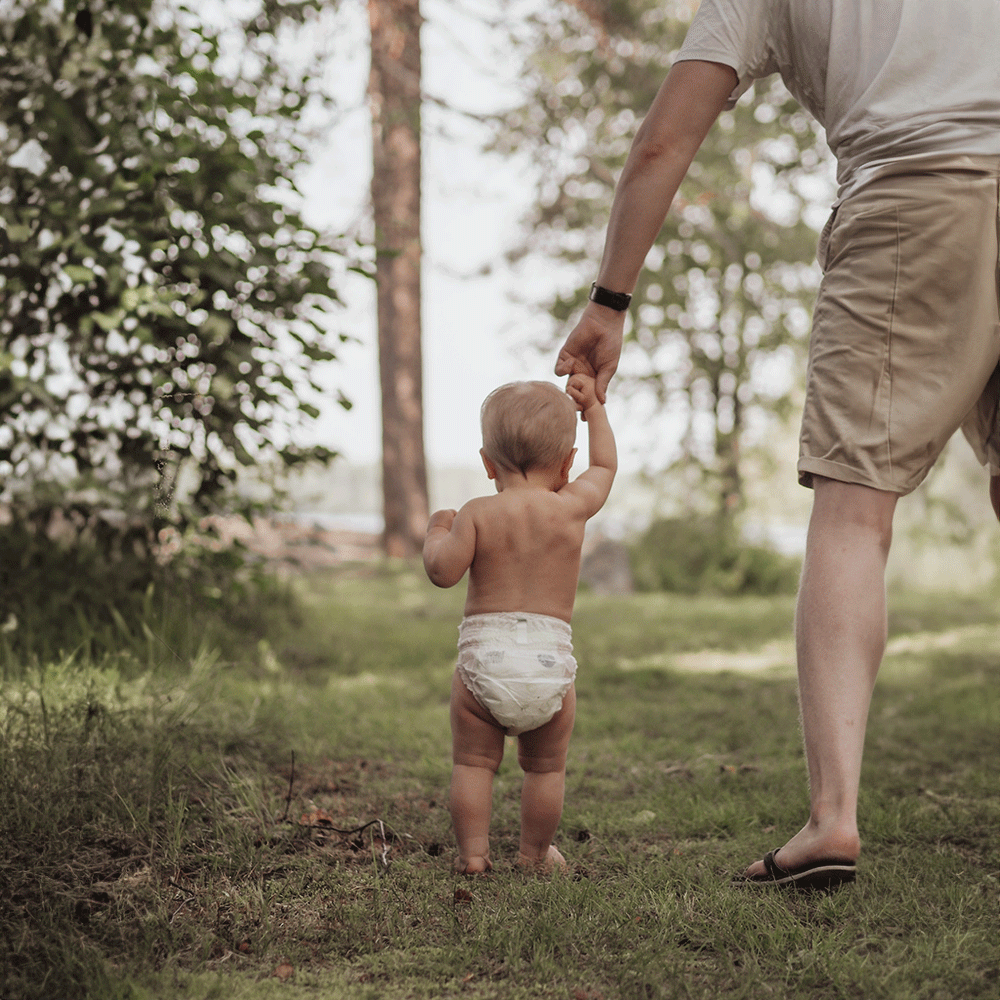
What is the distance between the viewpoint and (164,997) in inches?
59.5

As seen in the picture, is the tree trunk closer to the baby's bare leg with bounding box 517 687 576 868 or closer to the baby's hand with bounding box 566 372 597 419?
the baby's hand with bounding box 566 372 597 419

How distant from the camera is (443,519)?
2316 millimetres

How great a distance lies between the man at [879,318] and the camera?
2.02 m

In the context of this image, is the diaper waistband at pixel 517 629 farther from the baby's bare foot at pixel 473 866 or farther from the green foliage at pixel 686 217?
the green foliage at pixel 686 217

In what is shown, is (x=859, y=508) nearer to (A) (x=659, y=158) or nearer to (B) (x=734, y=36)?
(A) (x=659, y=158)

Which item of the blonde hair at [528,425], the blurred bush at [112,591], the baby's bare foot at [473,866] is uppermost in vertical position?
the blonde hair at [528,425]

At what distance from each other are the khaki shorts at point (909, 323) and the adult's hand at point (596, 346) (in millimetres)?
533

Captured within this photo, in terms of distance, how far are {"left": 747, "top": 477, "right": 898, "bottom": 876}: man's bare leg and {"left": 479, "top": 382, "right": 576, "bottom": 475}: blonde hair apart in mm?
593

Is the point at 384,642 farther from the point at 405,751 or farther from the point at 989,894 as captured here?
the point at 989,894

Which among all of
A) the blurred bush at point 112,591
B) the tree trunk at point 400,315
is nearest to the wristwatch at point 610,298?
the blurred bush at point 112,591

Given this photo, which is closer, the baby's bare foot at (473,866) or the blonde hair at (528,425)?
the baby's bare foot at (473,866)

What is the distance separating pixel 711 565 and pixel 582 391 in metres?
8.20

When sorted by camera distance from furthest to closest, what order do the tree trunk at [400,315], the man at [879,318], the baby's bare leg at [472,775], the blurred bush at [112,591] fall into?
the tree trunk at [400,315] → the blurred bush at [112,591] → the baby's bare leg at [472,775] → the man at [879,318]

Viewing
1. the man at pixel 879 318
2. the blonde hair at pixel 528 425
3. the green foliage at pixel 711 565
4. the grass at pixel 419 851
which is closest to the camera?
the grass at pixel 419 851
